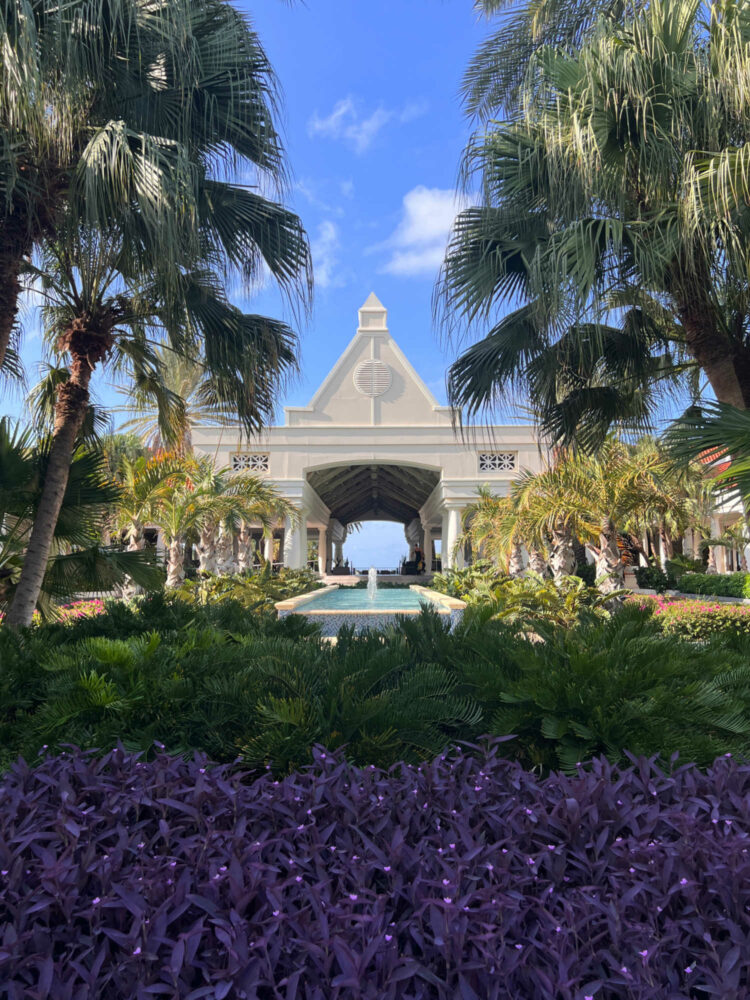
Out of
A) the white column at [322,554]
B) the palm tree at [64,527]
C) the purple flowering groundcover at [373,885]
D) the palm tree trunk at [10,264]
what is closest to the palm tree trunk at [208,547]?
the palm tree at [64,527]

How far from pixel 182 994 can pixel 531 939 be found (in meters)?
0.62

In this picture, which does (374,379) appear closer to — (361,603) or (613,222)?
(361,603)

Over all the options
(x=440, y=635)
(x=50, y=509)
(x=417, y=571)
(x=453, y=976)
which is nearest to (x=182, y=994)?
(x=453, y=976)

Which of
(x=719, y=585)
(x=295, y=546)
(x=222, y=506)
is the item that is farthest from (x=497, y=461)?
(x=222, y=506)

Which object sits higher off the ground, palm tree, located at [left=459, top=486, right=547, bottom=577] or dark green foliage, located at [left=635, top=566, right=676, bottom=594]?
palm tree, located at [left=459, top=486, right=547, bottom=577]

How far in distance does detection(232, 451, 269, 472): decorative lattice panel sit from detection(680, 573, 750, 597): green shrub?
15.0m

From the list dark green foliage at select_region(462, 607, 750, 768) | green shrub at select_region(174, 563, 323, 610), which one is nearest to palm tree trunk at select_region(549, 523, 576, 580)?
green shrub at select_region(174, 563, 323, 610)

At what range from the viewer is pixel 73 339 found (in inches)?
243

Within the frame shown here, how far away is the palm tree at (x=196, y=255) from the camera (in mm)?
5207

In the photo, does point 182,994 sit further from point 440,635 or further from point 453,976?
point 440,635

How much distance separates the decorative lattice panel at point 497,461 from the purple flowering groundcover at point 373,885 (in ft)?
79.1

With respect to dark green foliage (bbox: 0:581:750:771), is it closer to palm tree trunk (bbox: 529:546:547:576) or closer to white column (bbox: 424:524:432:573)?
palm tree trunk (bbox: 529:546:547:576)

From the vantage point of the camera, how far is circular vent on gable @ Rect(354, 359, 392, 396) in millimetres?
25828

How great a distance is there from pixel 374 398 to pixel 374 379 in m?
0.74
